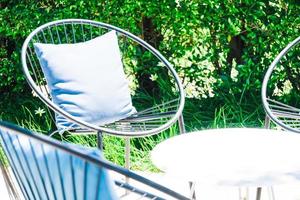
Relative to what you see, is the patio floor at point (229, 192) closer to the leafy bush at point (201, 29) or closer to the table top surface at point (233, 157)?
the table top surface at point (233, 157)

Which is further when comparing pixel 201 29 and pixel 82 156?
pixel 201 29

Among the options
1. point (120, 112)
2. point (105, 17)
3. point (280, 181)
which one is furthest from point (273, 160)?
point (105, 17)

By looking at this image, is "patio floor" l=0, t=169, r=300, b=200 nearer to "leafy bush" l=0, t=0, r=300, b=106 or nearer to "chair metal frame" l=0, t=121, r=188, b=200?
"leafy bush" l=0, t=0, r=300, b=106

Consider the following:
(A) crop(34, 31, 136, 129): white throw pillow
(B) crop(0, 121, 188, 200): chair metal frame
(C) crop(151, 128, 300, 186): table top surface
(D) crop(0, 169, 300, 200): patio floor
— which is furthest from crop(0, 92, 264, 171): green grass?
(B) crop(0, 121, 188, 200): chair metal frame

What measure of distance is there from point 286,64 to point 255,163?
7.11 ft

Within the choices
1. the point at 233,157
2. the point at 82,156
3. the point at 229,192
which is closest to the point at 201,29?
the point at 229,192

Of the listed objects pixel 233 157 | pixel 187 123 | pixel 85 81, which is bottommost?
pixel 187 123

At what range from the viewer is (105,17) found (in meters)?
4.12

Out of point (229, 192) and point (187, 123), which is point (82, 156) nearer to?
point (229, 192)

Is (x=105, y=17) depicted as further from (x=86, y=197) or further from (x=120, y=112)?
(x=86, y=197)

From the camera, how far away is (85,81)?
Result: 2.87m

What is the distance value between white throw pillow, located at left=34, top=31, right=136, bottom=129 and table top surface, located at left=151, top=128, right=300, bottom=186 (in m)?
0.69

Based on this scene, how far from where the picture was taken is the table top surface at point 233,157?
1.81 m

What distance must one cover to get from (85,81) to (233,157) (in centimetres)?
108
